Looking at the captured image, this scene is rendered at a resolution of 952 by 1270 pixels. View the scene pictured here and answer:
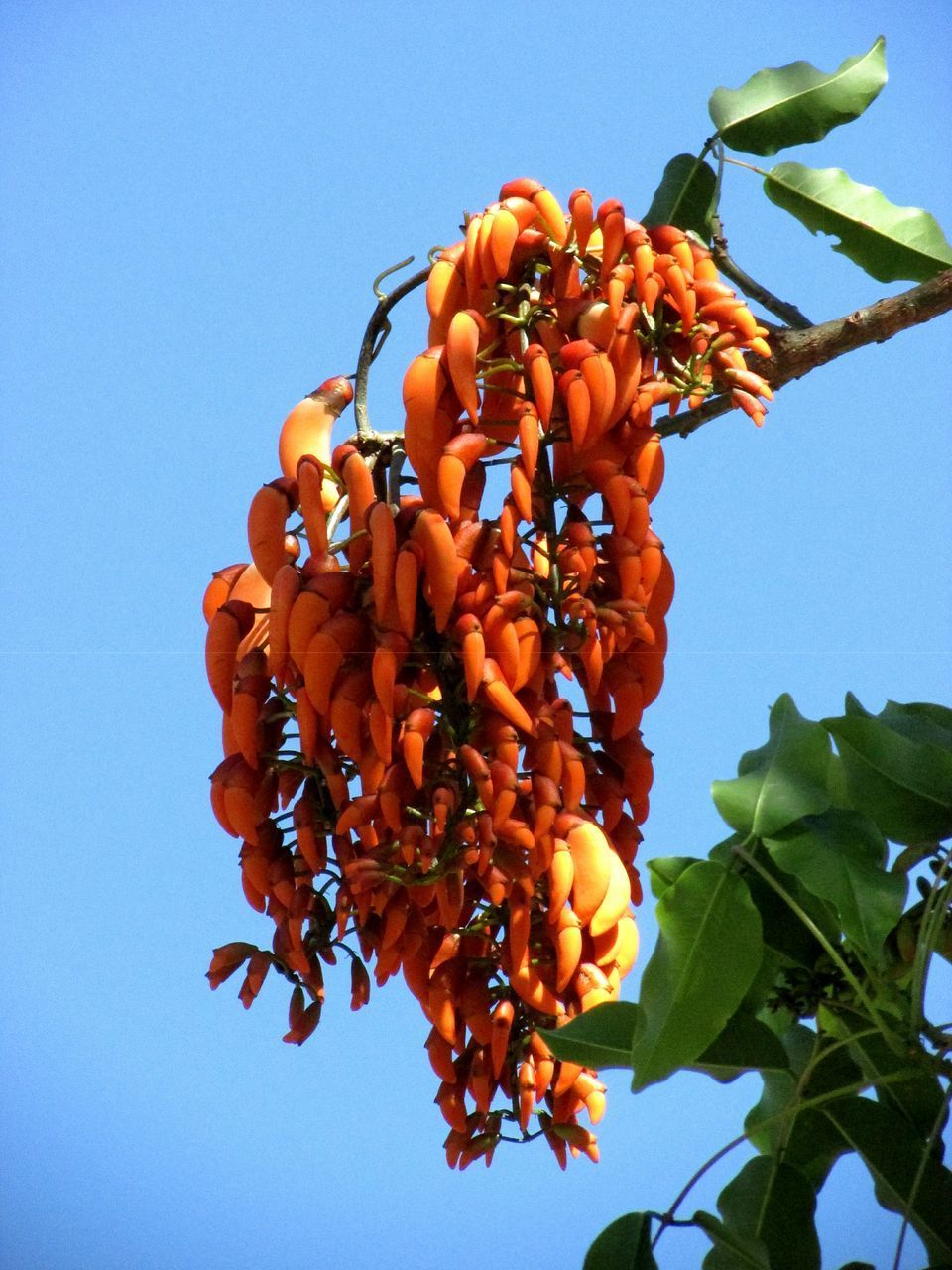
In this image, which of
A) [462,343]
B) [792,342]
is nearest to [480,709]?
[462,343]

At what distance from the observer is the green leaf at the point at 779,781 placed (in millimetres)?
670

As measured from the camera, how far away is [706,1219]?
0.65 m

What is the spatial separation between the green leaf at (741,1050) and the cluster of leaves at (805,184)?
548 millimetres

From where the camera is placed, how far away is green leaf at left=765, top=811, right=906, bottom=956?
25.6 inches

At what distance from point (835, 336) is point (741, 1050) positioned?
1.59 ft

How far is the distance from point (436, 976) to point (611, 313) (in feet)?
1.12

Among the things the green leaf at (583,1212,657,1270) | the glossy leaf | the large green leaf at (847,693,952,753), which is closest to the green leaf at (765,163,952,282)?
the large green leaf at (847,693,952,753)

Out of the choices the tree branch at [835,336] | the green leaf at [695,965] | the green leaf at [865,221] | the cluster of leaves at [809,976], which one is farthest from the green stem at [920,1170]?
the green leaf at [865,221]

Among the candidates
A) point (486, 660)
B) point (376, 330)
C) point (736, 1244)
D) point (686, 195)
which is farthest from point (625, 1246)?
point (686, 195)

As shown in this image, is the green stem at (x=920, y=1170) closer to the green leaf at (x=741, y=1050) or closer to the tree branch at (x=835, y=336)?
the green leaf at (x=741, y=1050)

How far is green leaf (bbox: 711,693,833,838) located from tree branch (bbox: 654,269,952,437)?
0.33 metres

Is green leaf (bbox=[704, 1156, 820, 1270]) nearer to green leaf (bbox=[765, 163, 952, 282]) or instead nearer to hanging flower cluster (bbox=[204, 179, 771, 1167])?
hanging flower cluster (bbox=[204, 179, 771, 1167])

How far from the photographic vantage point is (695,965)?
650 millimetres

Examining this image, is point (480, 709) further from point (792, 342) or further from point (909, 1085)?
point (792, 342)
